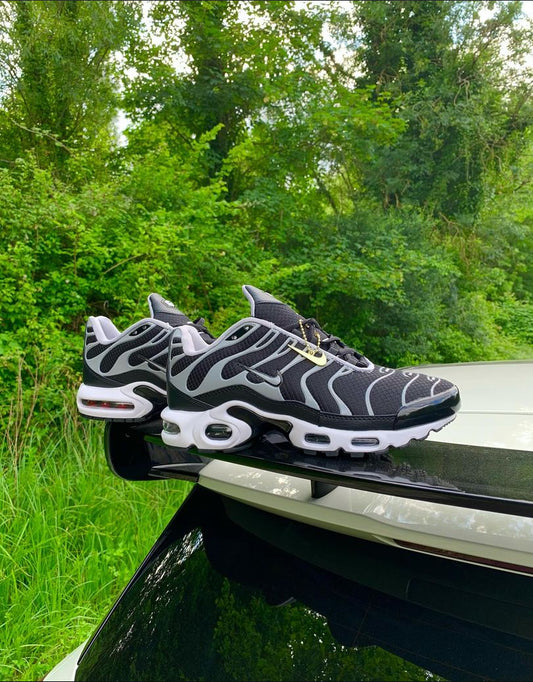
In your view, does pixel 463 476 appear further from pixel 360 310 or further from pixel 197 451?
pixel 360 310

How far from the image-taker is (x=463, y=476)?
77 centimetres

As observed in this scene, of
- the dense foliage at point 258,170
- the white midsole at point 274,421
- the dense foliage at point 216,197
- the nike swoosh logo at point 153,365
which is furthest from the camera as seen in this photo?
the dense foliage at point 258,170

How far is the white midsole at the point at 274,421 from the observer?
872 millimetres

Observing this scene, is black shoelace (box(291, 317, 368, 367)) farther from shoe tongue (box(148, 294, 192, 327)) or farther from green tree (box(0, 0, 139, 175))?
green tree (box(0, 0, 139, 175))

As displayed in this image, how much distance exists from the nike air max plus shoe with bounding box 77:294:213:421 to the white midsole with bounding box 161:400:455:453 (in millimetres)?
200

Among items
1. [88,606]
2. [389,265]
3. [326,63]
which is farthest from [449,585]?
[326,63]

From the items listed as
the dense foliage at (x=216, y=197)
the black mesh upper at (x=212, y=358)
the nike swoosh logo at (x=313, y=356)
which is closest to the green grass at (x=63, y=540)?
the dense foliage at (x=216, y=197)

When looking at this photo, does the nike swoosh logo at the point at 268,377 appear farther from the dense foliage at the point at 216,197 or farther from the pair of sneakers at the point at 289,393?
the dense foliage at the point at 216,197

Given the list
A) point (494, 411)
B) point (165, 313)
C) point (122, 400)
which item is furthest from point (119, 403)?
point (494, 411)

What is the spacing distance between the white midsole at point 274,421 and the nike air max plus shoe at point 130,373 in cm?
20

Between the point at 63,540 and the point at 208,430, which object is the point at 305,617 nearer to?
the point at 208,430

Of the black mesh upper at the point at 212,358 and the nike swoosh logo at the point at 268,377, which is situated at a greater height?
the black mesh upper at the point at 212,358

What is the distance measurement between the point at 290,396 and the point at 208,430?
0.16m

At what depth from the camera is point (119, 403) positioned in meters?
1.11
